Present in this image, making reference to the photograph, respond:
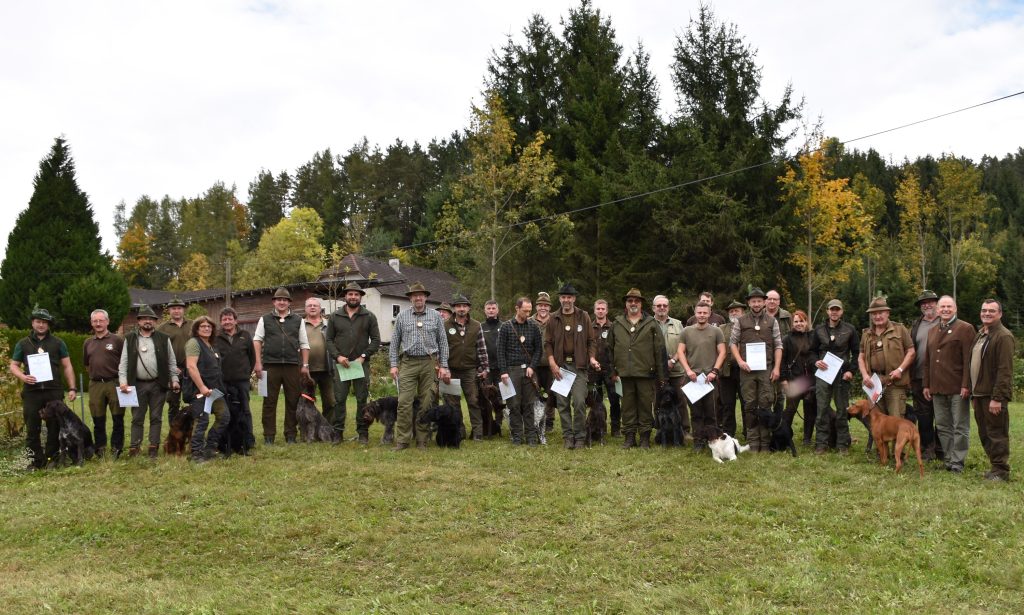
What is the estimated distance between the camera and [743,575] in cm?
496

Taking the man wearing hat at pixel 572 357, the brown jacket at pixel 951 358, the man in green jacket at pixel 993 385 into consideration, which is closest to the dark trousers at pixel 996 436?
the man in green jacket at pixel 993 385

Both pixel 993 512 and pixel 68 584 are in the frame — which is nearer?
pixel 68 584

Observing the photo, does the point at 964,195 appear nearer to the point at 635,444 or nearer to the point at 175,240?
the point at 635,444

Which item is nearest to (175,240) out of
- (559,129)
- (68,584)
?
(559,129)

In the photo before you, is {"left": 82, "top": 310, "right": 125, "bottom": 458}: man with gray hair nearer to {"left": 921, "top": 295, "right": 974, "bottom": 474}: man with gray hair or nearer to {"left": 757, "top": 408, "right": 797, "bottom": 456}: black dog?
{"left": 757, "top": 408, "right": 797, "bottom": 456}: black dog

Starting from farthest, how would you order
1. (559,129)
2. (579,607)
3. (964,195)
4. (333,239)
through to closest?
(333,239)
(964,195)
(559,129)
(579,607)

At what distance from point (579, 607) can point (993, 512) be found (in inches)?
151

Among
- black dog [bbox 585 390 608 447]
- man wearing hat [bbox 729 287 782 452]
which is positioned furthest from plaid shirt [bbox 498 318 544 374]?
man wearing hat [bbox 729 287 782 452]

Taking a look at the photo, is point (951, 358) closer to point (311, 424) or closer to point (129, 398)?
point (311, 424)

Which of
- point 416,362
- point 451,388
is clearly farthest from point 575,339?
point 416,362

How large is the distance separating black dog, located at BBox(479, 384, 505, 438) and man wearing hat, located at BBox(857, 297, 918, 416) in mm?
4824

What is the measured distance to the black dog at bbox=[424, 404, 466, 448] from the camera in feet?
31.7

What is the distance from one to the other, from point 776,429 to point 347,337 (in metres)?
5.75

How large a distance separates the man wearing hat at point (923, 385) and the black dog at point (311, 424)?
7.31 m
